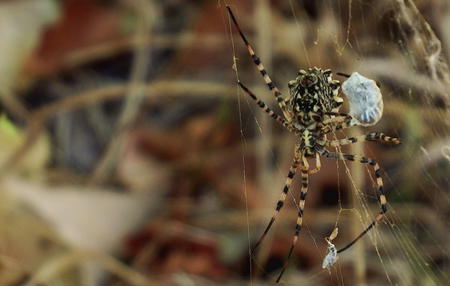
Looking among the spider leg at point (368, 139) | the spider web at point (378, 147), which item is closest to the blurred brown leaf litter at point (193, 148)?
the spider web at point (378, 147)

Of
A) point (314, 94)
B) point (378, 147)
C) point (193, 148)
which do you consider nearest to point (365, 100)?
point (314, 94)

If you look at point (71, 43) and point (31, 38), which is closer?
point (31, 38)

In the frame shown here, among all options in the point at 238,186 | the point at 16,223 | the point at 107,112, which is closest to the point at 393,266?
the point at 238,186

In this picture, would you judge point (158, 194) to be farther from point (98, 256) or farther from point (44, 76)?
point (44, 76)

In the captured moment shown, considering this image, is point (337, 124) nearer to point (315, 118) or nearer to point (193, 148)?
point (315, 118)

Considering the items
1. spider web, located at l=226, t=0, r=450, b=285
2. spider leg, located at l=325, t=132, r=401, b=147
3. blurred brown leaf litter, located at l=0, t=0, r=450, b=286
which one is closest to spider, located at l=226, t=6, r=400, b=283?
spider leg, located at l=325, t=132, r=401, b=147

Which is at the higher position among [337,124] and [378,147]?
[337,124]
